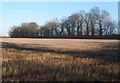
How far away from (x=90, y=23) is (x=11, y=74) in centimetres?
5127

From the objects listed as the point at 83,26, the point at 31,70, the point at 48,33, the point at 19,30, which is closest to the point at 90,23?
the point at 83,26

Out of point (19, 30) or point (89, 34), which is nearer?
point (89, 34)

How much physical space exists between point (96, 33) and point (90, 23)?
7.91 meters

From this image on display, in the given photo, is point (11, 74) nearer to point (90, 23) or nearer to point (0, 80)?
point (0, 80)

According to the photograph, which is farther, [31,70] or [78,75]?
[31,70]

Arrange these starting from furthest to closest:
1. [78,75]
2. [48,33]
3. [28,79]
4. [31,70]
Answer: [48,33], [31,70], [78,75], [28,79]

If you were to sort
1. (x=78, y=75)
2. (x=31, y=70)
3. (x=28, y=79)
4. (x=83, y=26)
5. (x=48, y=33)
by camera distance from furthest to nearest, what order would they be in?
(x=48, y=33) → (x=83, y=26) → (x=31, y=70) → (x=78, y=75) → (x=28, y=79)

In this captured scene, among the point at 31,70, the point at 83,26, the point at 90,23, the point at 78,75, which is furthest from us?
the point at 83,26

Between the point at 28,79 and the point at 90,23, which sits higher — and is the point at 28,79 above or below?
below

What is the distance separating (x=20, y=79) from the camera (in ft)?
15.5

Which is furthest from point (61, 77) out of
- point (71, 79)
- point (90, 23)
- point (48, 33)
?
point (48, 33)

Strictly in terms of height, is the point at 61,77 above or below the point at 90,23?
below

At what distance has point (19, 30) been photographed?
69812mm

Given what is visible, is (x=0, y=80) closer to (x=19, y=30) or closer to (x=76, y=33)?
(x=76, y=33)
